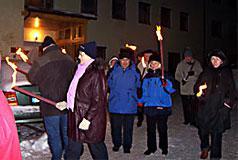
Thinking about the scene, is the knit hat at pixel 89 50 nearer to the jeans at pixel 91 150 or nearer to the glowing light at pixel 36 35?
the jeans at pixel 91 150

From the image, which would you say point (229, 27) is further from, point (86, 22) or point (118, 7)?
point (86, 22)

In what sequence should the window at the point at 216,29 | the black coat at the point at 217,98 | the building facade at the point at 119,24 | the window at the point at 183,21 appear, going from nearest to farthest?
1. the black coat at the point at 217,98
2. the building facade at the point at 119,24
3. the window at the point at 183,21
4. the window at the point at 216,29

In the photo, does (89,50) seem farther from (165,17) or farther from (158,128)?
(165,17)

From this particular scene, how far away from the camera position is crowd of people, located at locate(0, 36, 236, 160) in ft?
14.3

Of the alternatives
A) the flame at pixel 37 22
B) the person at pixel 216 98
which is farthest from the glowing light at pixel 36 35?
the person at pixel 216 98

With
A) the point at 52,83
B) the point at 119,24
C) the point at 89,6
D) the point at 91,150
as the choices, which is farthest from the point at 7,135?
the point at 119,24

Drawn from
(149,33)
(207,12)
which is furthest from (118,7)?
(207,12)

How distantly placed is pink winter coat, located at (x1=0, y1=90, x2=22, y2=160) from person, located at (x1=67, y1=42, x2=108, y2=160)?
1.71 metres

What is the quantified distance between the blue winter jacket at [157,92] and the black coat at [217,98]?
630 millimetres

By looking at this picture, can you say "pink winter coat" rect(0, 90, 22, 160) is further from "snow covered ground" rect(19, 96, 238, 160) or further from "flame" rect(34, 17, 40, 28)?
"flame" rect(34, 17, 40, 28)

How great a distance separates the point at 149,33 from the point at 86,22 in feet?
19.2

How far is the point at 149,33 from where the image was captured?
22.7 m

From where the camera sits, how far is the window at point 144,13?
22.3 meters

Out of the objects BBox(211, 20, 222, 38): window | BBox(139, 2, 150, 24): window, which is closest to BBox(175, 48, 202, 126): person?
BBox(139, 2, 150, 24): window
